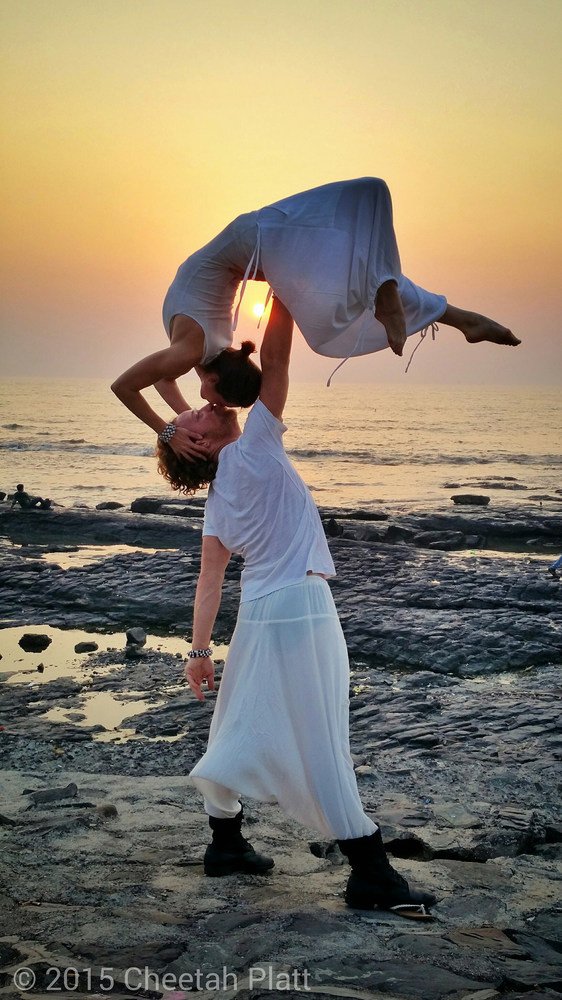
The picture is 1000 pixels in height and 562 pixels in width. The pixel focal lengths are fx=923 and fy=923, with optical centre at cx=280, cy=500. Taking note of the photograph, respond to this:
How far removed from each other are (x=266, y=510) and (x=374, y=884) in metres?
1.58

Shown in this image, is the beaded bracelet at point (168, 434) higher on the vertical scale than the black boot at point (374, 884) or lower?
higher

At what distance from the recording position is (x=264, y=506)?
12.6 ft

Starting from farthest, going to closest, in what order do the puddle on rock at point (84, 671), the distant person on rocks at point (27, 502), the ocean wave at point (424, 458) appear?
1. the ocean wave at point (424, 458)
2. the distant person on rocks at point (27, 502)
3. the puddle on rock at point (84, 671)

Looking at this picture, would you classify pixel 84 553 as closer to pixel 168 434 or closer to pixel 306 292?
pixel 168 434

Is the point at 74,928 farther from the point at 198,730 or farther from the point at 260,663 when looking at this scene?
the point at 198,730

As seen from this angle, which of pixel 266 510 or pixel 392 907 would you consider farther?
pixel 266 510

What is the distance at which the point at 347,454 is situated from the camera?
4681 cm

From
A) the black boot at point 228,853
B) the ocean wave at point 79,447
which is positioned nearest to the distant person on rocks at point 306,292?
the black boot at point 228,853

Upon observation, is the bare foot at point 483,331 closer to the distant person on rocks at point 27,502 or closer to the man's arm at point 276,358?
the man's arm at point 276,358

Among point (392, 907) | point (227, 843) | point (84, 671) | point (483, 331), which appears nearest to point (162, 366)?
point (483, 331)

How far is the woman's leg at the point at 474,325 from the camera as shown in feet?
13.7

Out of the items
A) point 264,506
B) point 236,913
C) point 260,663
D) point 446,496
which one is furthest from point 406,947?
point 446,496

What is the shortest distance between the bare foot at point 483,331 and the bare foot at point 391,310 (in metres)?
0.40

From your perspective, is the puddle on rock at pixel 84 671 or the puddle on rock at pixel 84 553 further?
the puddle on rock at pixel 84 553
